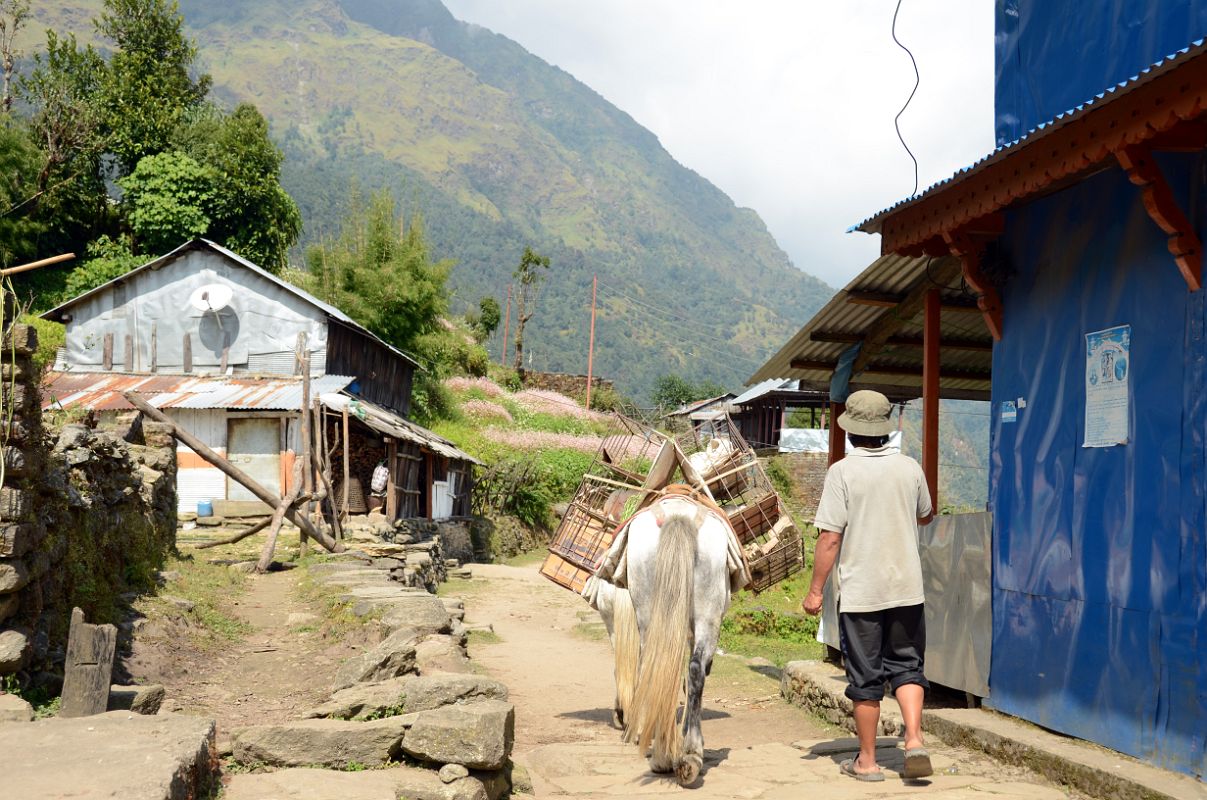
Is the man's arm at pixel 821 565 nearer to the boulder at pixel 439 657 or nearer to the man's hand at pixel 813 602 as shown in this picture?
the man's hand at pixel 813 602

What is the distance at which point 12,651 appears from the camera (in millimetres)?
5605

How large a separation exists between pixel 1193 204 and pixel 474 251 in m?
119

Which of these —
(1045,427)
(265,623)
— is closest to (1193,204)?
(1045,427)

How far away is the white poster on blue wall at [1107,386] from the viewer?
5.72m

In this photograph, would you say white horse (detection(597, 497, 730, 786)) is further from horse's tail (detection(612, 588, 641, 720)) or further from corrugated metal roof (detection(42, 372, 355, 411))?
corrugated metal roof (detection(42, 372, 355, 411))

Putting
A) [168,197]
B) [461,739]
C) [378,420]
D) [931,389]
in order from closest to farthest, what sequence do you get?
[461,739] → [931,389] → [378,420] → [168,197]

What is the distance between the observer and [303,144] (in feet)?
560

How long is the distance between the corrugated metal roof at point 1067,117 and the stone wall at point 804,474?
27.6m

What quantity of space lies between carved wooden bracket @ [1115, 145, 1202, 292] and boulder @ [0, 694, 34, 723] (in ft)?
19.8

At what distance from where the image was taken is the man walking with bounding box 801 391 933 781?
5605 millimetres

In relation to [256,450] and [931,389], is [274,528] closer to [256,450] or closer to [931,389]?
[256,450]

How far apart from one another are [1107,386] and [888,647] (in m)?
1.94

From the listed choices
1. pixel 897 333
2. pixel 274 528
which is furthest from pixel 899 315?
pixel 274 528

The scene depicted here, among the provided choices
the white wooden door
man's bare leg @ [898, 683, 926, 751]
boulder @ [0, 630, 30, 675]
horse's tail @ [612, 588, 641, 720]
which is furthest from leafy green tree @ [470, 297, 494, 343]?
man's bare leg @ [898, 683, 926, 751]
